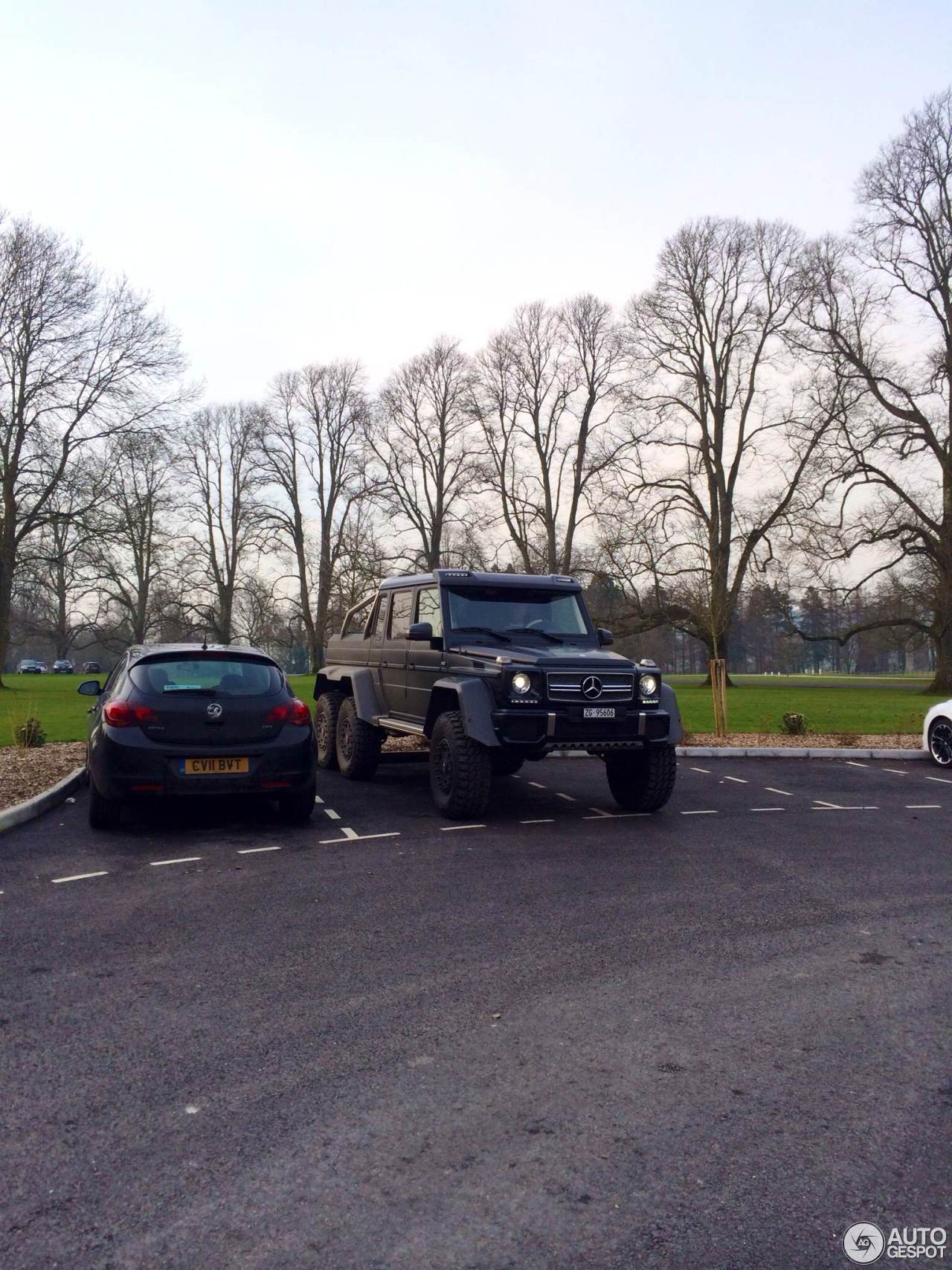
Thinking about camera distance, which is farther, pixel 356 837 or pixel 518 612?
pixel 518 612

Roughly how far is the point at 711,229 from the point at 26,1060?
41.4 m

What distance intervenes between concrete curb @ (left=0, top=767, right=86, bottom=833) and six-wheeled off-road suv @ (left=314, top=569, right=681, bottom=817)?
299 cm

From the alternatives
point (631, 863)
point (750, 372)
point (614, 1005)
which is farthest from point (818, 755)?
point (750, 372)

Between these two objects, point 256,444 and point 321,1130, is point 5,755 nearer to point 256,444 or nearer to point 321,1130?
point 321,1130

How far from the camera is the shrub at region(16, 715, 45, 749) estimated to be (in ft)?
47.4

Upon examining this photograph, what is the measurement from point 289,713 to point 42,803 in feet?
9.10

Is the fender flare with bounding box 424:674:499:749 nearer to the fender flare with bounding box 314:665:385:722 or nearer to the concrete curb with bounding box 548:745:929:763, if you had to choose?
the fender flare with bounding box 314:665:385:722

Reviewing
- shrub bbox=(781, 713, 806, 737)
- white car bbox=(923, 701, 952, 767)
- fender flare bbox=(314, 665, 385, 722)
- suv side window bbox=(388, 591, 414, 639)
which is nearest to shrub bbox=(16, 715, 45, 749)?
fender flare bbox=(314, 665, 385, 722)

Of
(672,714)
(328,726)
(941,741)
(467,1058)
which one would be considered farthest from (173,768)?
(941,741)

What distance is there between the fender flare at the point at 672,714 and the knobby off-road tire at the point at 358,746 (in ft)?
11.6

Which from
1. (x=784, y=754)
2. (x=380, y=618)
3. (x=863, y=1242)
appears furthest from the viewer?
(x=784, y=754)

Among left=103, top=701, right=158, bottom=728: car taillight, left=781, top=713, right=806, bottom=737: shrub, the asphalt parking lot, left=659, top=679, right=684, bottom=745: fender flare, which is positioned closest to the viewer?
the asphalt parking lot

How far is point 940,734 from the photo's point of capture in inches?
533

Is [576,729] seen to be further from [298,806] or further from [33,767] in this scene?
[33,767]
